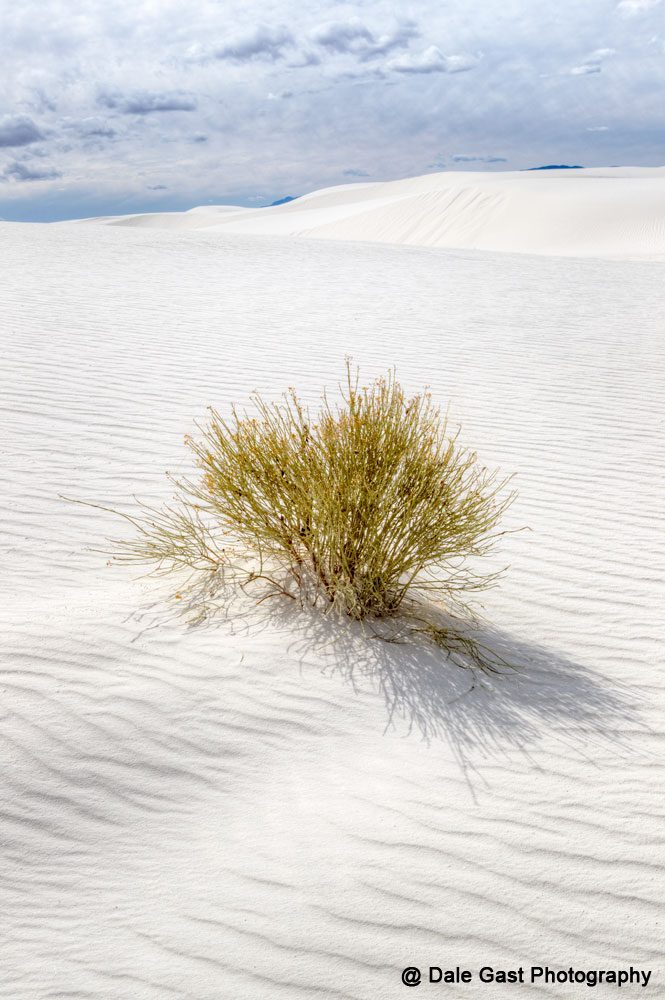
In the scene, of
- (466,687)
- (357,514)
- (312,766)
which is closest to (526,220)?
(357,514)

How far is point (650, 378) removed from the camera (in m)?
8.63

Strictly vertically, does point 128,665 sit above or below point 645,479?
below

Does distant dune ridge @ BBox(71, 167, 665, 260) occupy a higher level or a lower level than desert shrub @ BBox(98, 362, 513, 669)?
higher

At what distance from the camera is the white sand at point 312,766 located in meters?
2.48

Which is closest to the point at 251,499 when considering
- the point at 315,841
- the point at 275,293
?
the point at 315,841

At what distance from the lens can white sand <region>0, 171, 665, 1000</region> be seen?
2.48m

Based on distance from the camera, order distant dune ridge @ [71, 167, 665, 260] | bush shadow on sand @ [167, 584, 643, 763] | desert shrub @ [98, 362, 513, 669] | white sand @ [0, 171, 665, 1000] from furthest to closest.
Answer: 1. distant dune ridge @ [71, 167, 665, 260]
2. desert shrub @ [98, 362, 513, 669]
3. bush shadow on sand @ [167, 584, 643, 763]
4. white sand @ [0, 171, 665, 1000]

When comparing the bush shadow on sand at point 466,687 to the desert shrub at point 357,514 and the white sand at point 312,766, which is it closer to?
the white sand at point 312,766

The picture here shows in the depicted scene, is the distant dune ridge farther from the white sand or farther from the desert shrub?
the desert shrub

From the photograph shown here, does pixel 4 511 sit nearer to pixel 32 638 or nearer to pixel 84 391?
pixel 32 638

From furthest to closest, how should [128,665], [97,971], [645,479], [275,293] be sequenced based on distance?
[275,293]
[645,479]
[128,665]
[97,971]

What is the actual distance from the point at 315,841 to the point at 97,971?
31.2 inches

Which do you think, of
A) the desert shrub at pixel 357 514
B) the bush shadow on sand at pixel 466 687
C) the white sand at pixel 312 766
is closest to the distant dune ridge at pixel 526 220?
the white sand at pixel 312 766

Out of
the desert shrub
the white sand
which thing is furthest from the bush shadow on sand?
the desert shrub
